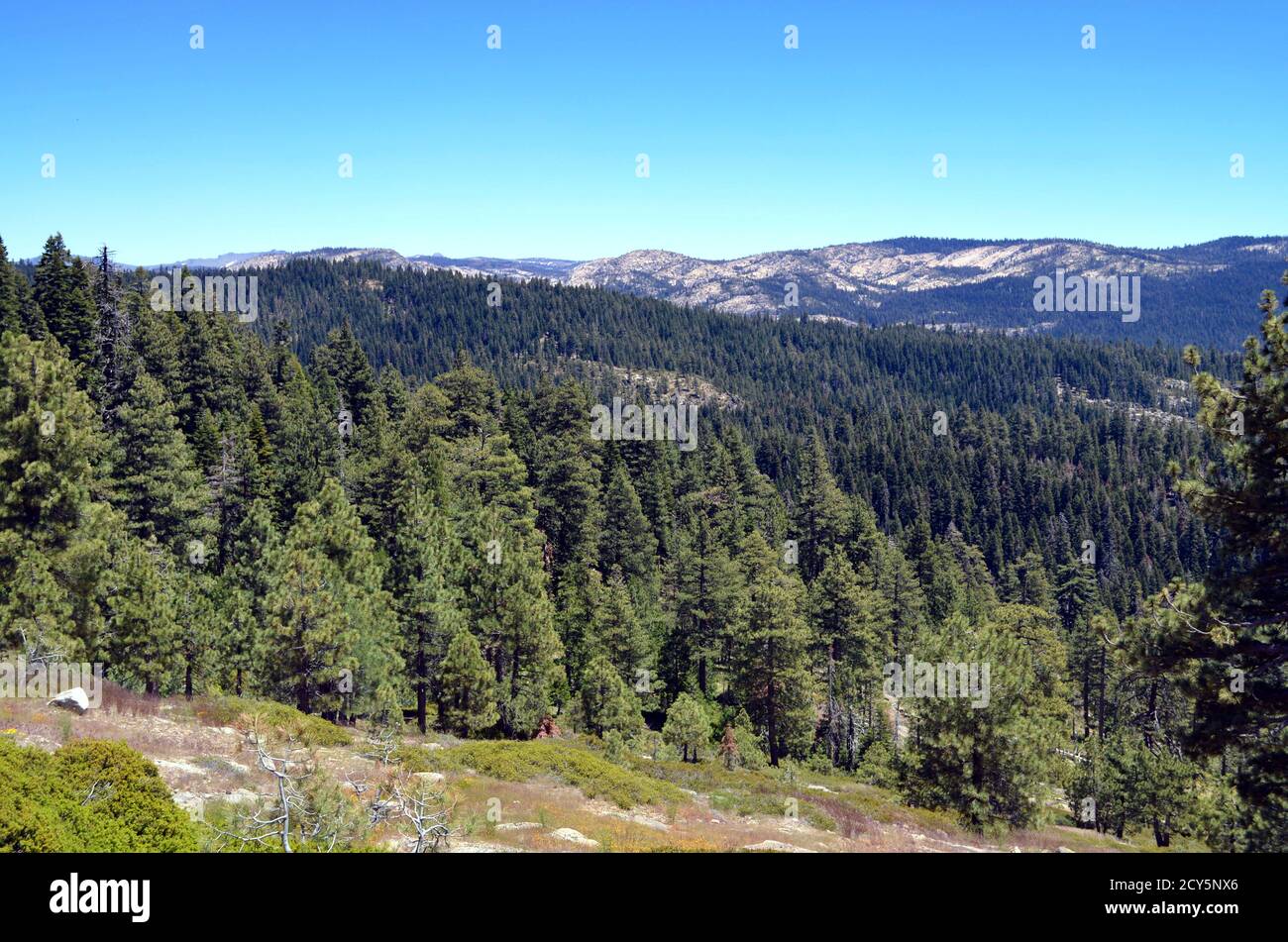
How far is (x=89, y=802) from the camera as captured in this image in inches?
436

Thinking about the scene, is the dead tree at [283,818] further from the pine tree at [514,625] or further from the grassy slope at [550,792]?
the pine tree at [514,625]

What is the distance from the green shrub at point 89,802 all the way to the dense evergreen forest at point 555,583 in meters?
15.6

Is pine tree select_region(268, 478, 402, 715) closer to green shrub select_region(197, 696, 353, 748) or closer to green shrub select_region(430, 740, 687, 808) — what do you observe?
green shrub select_region(197, 696, 353, 748)

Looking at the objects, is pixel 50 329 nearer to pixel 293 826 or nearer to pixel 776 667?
pixel 776 667

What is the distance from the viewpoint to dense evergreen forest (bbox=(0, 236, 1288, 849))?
18516 millimetres

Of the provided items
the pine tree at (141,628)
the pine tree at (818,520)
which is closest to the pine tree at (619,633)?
the pine tree at (141,628)

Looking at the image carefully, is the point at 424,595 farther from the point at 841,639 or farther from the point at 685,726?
the point at 841,639

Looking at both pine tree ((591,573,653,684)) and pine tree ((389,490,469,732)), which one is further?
pine tree ((591,573,653,684))

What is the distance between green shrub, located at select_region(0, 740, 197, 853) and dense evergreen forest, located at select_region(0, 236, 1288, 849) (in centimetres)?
1559

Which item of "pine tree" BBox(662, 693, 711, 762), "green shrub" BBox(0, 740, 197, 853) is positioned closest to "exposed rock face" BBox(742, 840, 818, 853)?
"green shrub" BBox(0, 740, 197, 853)

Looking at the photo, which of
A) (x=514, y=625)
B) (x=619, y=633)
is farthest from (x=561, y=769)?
(x=619, y=633)
